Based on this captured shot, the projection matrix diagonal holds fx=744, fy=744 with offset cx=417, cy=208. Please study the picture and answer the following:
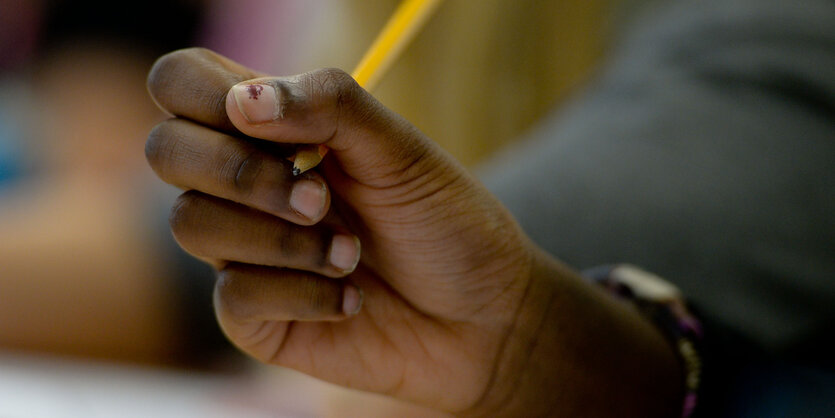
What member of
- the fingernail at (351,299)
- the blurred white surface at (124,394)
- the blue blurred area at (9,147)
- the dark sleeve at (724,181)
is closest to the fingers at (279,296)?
the fingernail at (351,299)

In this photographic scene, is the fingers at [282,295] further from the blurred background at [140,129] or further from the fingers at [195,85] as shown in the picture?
the blurred background at [140,129]

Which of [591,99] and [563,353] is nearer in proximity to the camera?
[563,353]

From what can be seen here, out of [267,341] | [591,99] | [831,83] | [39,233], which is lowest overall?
[39,233]

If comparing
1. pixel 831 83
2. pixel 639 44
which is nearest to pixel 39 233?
pixel 639 44

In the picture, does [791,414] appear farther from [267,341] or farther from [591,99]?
[591,99]

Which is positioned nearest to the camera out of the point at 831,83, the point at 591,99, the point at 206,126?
the point at 206,126

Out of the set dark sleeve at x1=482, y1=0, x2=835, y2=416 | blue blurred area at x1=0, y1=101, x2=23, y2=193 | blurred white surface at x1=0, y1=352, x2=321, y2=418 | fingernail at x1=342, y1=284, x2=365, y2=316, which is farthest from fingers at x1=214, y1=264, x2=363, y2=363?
blue blurred area at x1=0, y1=101, x2=23, y2=193
